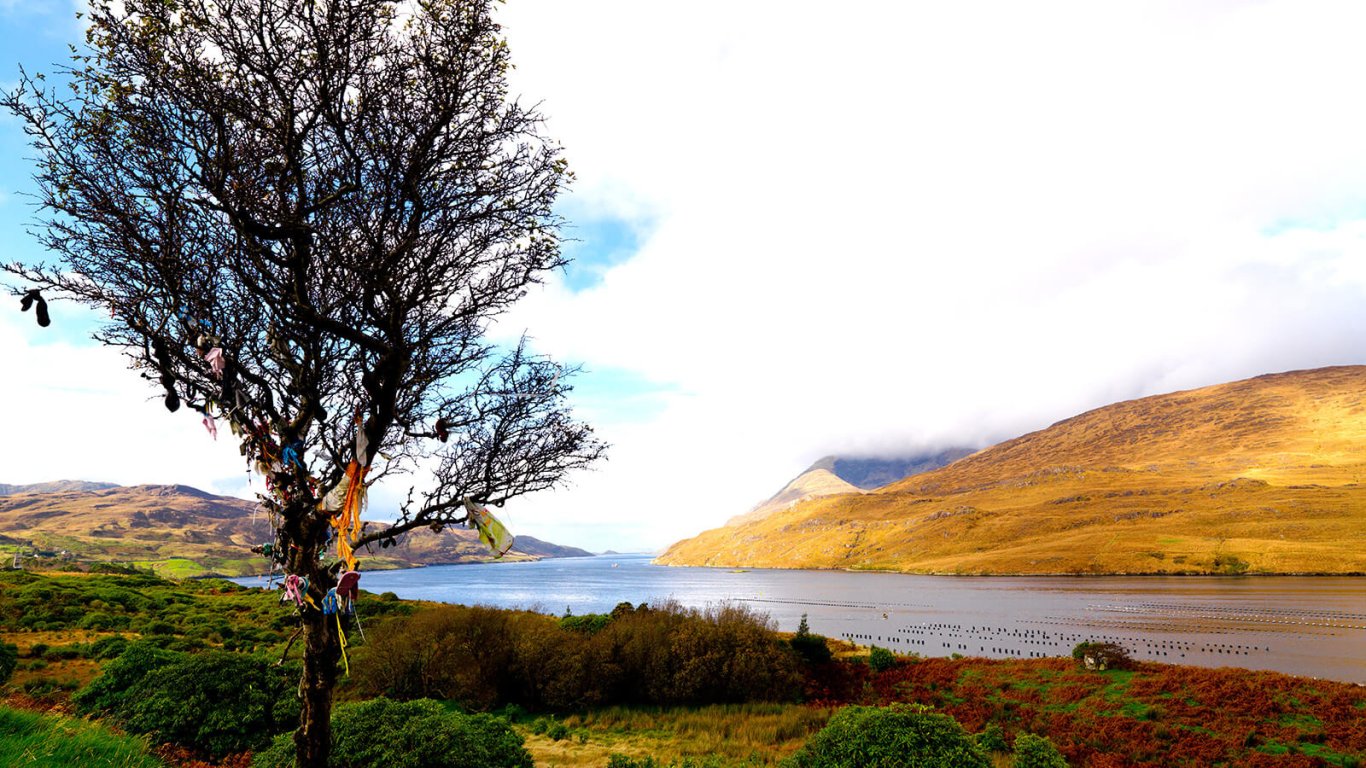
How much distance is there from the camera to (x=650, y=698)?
68.2 ft

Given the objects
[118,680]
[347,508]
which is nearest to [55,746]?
[347,508]

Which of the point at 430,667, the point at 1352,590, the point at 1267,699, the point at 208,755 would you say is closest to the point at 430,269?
the point at 208,755

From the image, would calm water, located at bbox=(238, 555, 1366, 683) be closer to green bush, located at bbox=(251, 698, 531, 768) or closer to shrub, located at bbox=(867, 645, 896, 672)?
shrub, located at bbox=(867, 645, 896, 672)

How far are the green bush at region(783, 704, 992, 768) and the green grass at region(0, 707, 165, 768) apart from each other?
8.22 metres

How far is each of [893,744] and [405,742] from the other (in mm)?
7469

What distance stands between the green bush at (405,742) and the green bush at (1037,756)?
835 centimetres

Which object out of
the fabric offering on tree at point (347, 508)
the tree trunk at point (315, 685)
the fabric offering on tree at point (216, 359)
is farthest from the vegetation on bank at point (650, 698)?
the fabric offering on tree at point (216, 359)

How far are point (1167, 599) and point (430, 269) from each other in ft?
291

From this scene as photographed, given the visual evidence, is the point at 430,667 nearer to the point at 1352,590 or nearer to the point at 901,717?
the point at 901,717

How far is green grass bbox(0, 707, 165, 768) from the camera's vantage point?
6016mm

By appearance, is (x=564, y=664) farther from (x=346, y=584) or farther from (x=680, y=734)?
(x=346, y=584)

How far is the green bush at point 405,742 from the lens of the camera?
9.49 meters

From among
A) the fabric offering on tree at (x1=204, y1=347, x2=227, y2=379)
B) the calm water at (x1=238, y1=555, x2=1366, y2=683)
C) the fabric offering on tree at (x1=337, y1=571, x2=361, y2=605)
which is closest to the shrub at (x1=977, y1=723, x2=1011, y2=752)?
the calm water at (x1=238, y1=555, x2=1366, y2=683)

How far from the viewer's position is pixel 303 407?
21.0ft
